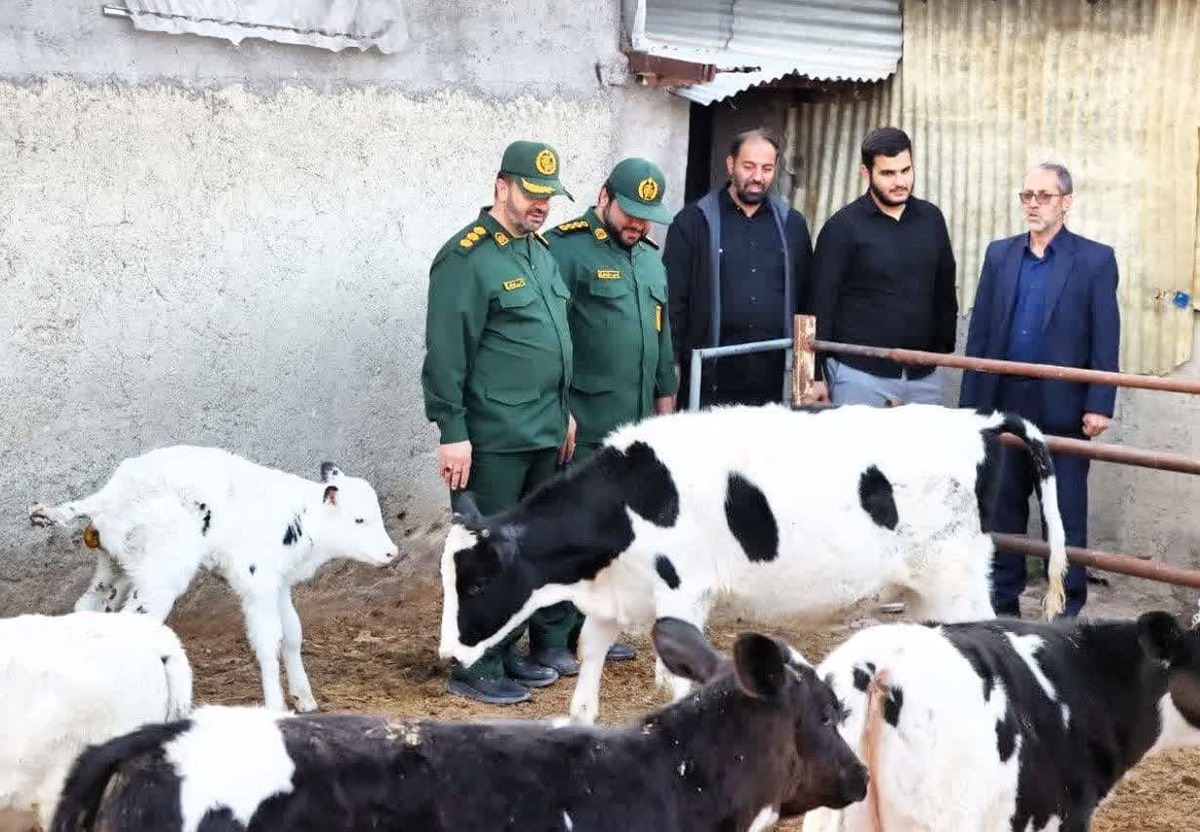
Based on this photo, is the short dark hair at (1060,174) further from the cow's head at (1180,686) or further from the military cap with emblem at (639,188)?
the cow's head at (1180,686)

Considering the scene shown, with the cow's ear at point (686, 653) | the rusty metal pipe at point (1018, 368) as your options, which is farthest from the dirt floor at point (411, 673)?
the cow's ear at point (686, 653)

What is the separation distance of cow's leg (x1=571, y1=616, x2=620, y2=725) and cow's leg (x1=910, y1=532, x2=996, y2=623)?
1.27 meters

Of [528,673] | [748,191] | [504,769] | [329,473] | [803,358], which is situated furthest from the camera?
[748,191]

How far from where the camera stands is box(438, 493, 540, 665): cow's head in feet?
22.7

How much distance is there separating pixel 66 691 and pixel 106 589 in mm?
2263

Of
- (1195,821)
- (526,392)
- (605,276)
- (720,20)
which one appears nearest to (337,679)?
(526,392)

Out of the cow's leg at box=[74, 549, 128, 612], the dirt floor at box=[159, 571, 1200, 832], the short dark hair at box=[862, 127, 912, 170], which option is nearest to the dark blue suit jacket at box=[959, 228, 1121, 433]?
the short dark hair at box=[862, 127, 912, 170]

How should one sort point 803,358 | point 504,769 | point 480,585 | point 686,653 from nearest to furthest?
point 504,769, point 686,653, point 480,585, point 803,358

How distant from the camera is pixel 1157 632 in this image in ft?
17.7

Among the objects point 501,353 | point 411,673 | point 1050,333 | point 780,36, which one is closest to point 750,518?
point 501,353

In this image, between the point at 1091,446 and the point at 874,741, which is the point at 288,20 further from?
the point at 874,741

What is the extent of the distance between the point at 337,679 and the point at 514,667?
801mm

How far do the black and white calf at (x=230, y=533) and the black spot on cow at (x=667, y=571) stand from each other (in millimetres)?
1318

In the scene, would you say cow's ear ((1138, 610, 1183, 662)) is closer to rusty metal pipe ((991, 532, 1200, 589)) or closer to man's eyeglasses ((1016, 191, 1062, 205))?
rusty metal pipe ((991, 532, 1200, 589))
